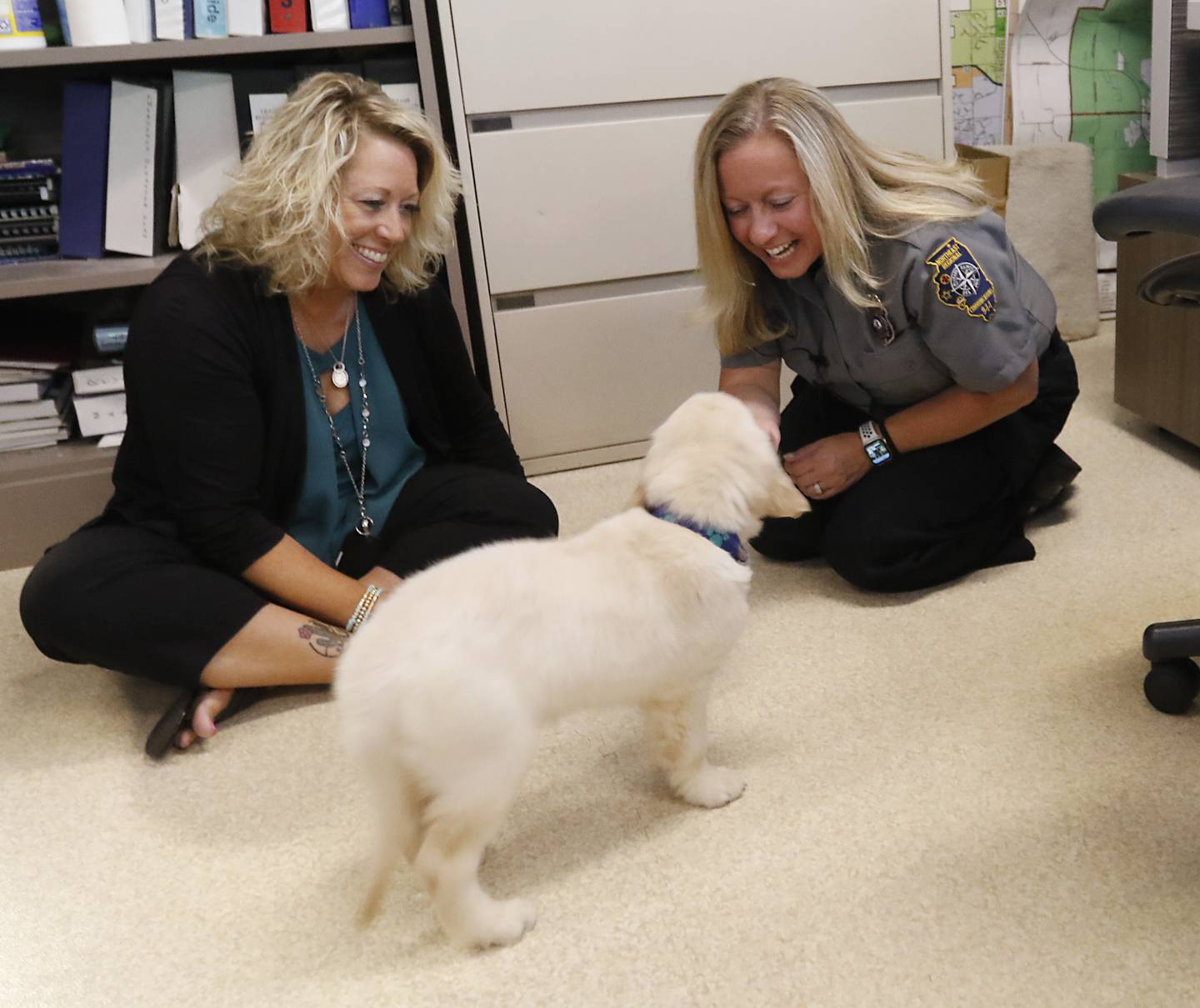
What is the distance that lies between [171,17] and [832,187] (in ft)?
4.06

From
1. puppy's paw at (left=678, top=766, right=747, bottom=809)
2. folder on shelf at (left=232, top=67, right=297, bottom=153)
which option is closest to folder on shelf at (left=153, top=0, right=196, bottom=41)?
folder on shelf at (left=232, top=67, right=297, bottom=153)

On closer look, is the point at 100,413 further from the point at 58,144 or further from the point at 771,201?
the point at 771,201

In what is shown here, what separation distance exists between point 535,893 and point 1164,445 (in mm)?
1612

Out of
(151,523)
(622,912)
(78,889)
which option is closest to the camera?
(622,912)

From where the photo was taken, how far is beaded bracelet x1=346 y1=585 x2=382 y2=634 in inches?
57.7

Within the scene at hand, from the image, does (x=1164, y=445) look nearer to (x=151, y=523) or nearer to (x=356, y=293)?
(x=356, y=293)

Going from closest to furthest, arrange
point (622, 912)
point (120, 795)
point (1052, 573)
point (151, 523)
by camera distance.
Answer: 1. point (622, 912)
2. point (120, 795)
3. point (151, 523)
4. point (1052, 573)

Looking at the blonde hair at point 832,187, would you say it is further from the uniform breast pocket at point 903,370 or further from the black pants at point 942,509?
the black pants at point 942,509

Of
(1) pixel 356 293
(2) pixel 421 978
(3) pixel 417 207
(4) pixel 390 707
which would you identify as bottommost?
(2) pixel 421 978

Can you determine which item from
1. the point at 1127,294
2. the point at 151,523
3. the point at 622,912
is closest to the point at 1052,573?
the point at 1127,294

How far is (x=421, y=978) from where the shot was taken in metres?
1.00

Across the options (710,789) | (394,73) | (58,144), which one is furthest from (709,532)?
(58,144)

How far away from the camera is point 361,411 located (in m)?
1.60

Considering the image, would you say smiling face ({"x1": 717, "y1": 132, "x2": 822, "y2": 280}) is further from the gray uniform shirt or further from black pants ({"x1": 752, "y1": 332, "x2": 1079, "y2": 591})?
black pants ({"x1": 752, "y1": 332, "x2": 1079, "y2": 591})
